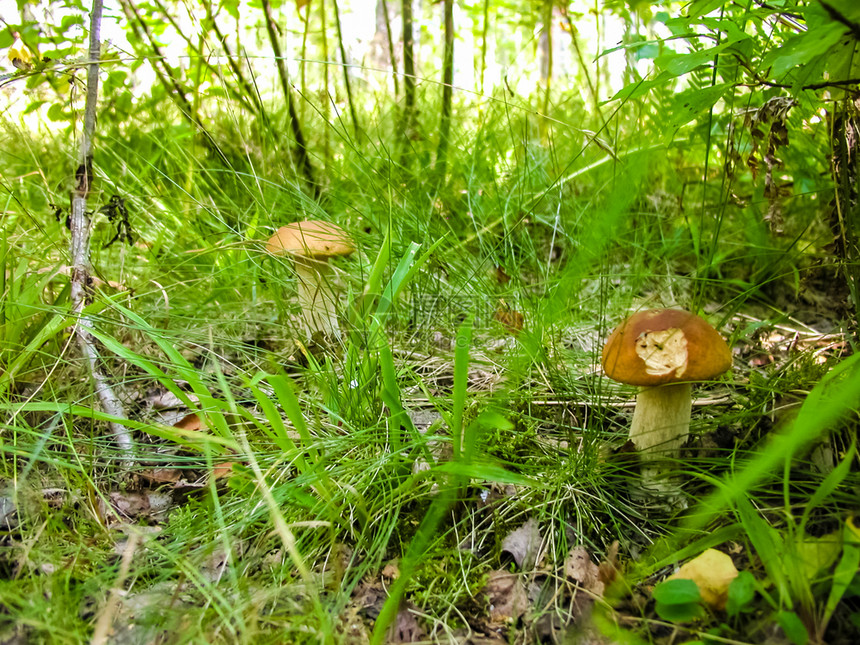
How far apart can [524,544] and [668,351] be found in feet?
1.74

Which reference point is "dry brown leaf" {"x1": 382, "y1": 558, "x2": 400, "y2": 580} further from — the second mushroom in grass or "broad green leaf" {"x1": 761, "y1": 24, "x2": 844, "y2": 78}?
"broad green leaf" {"x1": 761, "y1": 24, "x2": 844, "y2": 78}

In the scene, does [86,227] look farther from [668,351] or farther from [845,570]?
[845,570]

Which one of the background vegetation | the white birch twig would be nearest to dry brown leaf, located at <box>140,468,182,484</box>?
the background vegetation

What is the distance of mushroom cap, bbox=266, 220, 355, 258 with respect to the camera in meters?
1.90

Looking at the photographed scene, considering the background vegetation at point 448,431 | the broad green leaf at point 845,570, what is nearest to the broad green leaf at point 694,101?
the background vegetation at point 448,431

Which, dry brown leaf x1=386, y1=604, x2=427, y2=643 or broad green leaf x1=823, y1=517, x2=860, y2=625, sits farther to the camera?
dry brown leaf x1=386, y1=604, x2=427, y2=643

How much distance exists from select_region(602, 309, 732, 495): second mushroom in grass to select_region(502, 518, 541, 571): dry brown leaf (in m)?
0.31

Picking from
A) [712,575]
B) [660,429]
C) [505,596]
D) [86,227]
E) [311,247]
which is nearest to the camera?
[712,575]

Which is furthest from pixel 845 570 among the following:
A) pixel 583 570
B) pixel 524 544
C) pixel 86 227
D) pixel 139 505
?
pixel 86 227

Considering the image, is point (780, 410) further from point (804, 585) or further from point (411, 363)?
point (411, 363)

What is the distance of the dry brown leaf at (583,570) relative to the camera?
1158 millimetres

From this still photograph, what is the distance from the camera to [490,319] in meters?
1.93

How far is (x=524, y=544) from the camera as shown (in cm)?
126

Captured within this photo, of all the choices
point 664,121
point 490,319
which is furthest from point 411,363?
point 664,121
